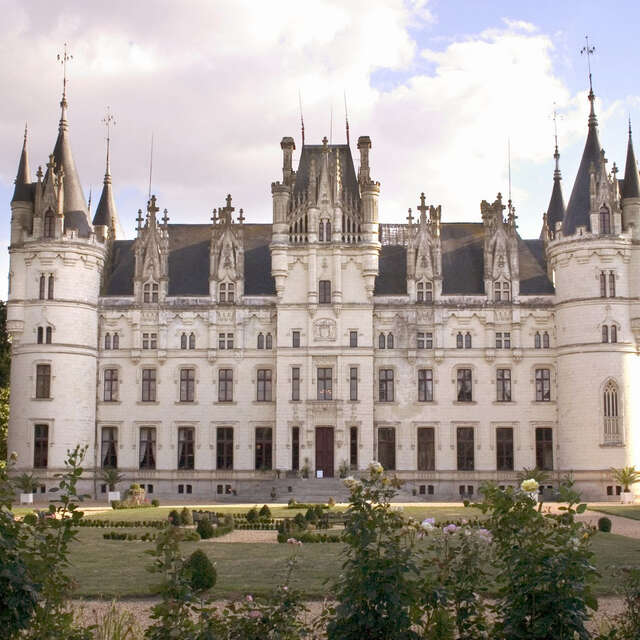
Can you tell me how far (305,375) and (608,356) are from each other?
58.1ft

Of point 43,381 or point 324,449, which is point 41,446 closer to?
point 43,381

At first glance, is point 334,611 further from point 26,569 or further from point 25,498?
point 25,498

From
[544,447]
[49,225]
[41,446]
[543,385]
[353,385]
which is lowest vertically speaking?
[544,447]

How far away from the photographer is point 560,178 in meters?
70.1

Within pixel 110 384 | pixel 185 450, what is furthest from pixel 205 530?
pixel 110 384

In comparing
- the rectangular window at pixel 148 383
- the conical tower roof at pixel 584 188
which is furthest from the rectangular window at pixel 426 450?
the rectangular window at pixel 148 383

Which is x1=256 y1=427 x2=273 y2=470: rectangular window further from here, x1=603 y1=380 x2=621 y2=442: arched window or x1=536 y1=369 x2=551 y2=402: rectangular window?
x1=603 y1=380 x2=621 y2=442: arched window

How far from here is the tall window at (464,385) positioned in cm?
5675

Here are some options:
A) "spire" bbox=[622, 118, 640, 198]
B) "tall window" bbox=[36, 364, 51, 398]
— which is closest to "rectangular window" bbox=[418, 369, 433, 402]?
"spire" bbox=[622, 118, 640, 198]

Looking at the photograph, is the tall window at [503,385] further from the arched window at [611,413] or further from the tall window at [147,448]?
the tall window at [147,448]

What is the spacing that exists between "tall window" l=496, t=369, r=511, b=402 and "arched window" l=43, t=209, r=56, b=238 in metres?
28.3

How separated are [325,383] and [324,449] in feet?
13.0

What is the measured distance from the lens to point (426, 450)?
56.5 m

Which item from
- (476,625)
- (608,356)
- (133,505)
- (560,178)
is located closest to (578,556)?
(476,625)
